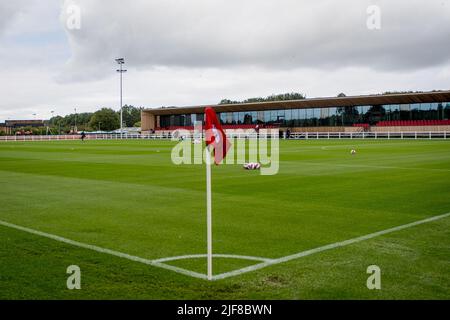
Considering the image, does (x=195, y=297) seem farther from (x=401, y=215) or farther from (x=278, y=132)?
(x=278, y=132)

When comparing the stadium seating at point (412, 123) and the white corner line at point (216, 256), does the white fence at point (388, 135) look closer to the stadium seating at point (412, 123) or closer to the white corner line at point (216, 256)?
the stadium seating at point (412, 123)

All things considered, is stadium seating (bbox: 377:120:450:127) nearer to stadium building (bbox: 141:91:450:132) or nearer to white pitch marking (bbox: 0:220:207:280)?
stadium building (bbox: 141:91:450:132)

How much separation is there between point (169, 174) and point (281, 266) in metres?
14.2

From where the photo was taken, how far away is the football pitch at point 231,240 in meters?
6.43

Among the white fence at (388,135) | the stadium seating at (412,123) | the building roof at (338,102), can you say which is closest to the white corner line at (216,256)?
the white fence at (388,135)

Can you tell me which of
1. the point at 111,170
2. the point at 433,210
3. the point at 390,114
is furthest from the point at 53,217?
the point at 390,114

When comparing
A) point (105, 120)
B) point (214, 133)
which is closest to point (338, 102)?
point (214, 133)

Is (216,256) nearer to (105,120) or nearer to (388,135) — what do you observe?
(388,135)

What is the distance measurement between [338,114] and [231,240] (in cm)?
7917

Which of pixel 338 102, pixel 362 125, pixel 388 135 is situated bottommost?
pixel 388 135

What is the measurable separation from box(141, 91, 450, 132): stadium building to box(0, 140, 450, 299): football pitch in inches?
2413

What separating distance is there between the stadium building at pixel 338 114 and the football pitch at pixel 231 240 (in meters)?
61.3

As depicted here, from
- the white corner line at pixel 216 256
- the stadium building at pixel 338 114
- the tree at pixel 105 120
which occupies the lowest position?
the white corner line at pixel 216 256

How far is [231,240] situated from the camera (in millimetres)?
8953
